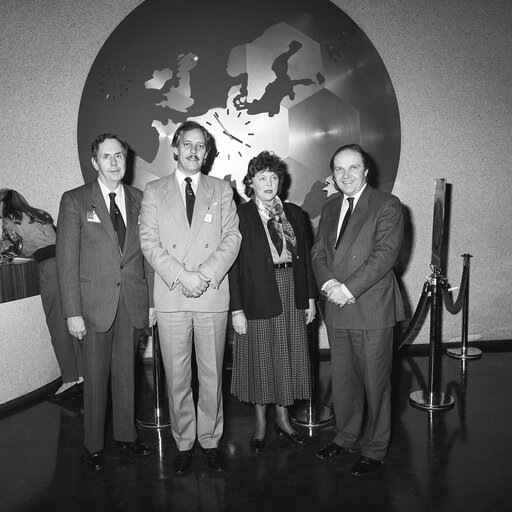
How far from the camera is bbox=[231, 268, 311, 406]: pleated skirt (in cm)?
301

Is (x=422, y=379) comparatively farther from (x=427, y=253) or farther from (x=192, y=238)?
(x=192, y=238)

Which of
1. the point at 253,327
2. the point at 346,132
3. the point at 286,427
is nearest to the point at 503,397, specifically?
the point at 286,427

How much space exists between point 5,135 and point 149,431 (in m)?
2.69

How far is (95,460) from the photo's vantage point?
2.90m

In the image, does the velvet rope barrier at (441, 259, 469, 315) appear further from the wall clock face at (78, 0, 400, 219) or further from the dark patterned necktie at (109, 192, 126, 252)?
the dark patterned necktie at (109, 192, 126, 252)

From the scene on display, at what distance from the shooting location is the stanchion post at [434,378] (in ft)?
12.3

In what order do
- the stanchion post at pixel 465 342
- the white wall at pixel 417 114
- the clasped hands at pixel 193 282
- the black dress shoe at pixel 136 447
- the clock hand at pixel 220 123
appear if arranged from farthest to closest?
the stanchion post at pixel 465 342 → the clock hand at pixel 220 123 → the white wall at pixel 417 114 → the black dress shoe at pixel 136 447 → the clasped hands at pixel 193 282

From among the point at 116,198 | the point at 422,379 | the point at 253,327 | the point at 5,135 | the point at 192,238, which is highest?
the point at 5,135

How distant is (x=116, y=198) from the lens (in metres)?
3.00

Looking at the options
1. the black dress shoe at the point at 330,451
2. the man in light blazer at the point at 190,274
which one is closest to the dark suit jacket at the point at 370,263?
the man in light blazer at the point at 190,274

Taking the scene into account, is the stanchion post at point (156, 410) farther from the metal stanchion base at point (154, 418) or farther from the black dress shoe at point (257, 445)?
the black dress shoe at point (257, 445)

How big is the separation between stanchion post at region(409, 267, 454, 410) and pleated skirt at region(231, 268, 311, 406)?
1.14 meters

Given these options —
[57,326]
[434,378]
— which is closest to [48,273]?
[57,326]

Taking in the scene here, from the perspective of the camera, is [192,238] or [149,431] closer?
[192,238]
